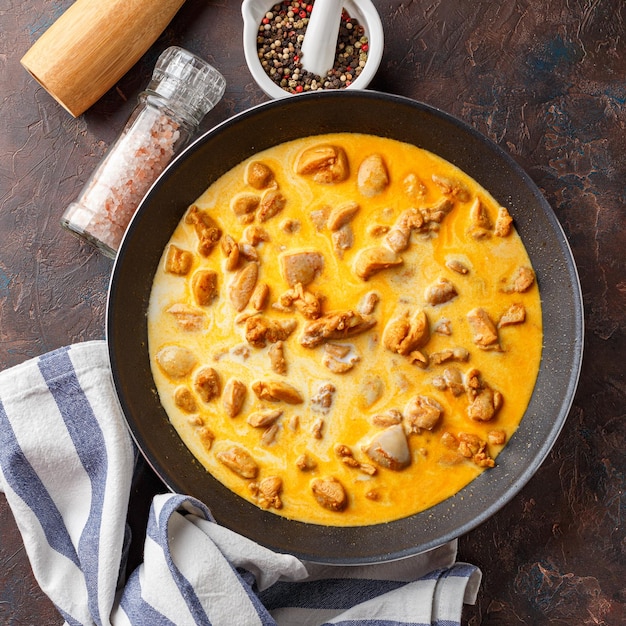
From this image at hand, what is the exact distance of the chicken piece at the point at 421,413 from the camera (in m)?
2.24

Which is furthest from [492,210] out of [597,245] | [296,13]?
[296,13]

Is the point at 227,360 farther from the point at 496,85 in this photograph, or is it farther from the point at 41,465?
the point at 496,85

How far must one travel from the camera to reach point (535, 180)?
247 centimetres

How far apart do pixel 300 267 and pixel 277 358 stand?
317mm

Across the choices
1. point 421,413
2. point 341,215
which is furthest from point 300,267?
point 421,413

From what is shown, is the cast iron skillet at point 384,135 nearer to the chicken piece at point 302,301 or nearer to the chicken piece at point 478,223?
the chicken piece at point 478,223

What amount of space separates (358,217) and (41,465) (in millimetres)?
1383

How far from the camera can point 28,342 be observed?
2461mm

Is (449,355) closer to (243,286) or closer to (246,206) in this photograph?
(243,286)

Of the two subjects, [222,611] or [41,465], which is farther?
[41,465]

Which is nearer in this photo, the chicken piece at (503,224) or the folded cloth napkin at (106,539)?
the folded cloth napkin at (106,539)

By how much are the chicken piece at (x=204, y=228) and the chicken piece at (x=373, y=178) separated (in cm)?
53

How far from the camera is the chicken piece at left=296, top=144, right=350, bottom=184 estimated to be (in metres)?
2.31

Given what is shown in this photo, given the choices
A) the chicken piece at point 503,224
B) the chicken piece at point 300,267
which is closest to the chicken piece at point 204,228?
the chicken piece at point 300,267
